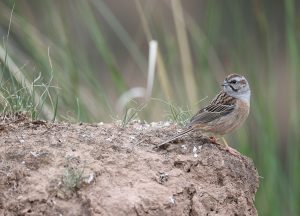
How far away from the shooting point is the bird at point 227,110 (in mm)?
6527

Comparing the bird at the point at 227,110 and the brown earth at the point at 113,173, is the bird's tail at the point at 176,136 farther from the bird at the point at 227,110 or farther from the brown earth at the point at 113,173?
the bird at the point at 227,110

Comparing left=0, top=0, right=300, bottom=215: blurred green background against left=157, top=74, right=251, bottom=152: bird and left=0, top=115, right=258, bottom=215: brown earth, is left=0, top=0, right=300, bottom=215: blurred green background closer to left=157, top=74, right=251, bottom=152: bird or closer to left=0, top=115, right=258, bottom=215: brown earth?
left=157, top=74, right=251, bottom=152: bird

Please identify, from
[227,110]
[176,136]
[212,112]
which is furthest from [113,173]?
[227,110]

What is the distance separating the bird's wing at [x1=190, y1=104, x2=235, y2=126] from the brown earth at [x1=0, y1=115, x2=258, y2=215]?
0.42 meters

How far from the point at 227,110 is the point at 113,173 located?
191 centimetres

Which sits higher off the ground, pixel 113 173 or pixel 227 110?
pixel 227 110

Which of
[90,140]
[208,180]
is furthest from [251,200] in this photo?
[90,140]

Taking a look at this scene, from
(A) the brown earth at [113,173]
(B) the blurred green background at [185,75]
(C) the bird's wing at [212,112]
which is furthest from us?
(B) the blurred green background at [185,75]

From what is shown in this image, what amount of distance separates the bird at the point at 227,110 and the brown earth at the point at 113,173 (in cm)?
63

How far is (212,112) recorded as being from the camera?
263 inches

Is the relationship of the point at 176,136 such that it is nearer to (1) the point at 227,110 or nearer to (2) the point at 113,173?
(2) the point at 113,173

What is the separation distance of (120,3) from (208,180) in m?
11.5

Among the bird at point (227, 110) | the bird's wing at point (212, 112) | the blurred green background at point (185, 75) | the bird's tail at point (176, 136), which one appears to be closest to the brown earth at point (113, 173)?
the bird's tail at point (176, 136)

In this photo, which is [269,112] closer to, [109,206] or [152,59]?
[152,59]
